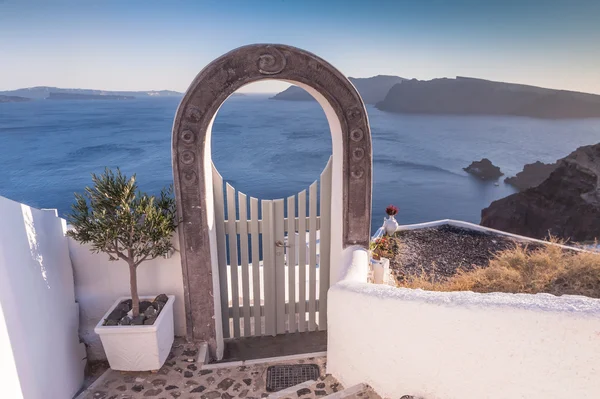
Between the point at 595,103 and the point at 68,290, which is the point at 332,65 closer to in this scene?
the point at 68,290

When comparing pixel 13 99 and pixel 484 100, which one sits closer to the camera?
pixel 484 100

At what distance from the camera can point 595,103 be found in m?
59.5

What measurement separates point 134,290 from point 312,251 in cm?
196

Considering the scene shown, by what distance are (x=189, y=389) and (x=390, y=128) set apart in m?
92.2

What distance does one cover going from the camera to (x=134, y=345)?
341 centimetres

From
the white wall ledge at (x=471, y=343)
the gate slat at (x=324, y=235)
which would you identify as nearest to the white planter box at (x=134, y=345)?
the white wall ledge at (x=471, y=343)

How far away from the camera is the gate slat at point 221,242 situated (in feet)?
13.5

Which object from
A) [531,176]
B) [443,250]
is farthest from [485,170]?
[443,250]

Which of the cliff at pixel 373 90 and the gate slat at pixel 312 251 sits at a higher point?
the cliff at pixel 373 90

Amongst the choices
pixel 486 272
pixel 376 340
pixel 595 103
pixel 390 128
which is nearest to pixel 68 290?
pixel 376 340

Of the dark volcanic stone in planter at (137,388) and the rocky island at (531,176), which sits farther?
the rocky island at (531,176)

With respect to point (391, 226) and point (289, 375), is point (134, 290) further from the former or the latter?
point (391, 226)

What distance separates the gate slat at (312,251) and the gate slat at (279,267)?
1.07 feet

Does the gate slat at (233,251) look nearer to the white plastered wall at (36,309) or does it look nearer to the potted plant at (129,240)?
the potted plant at (129,240)
